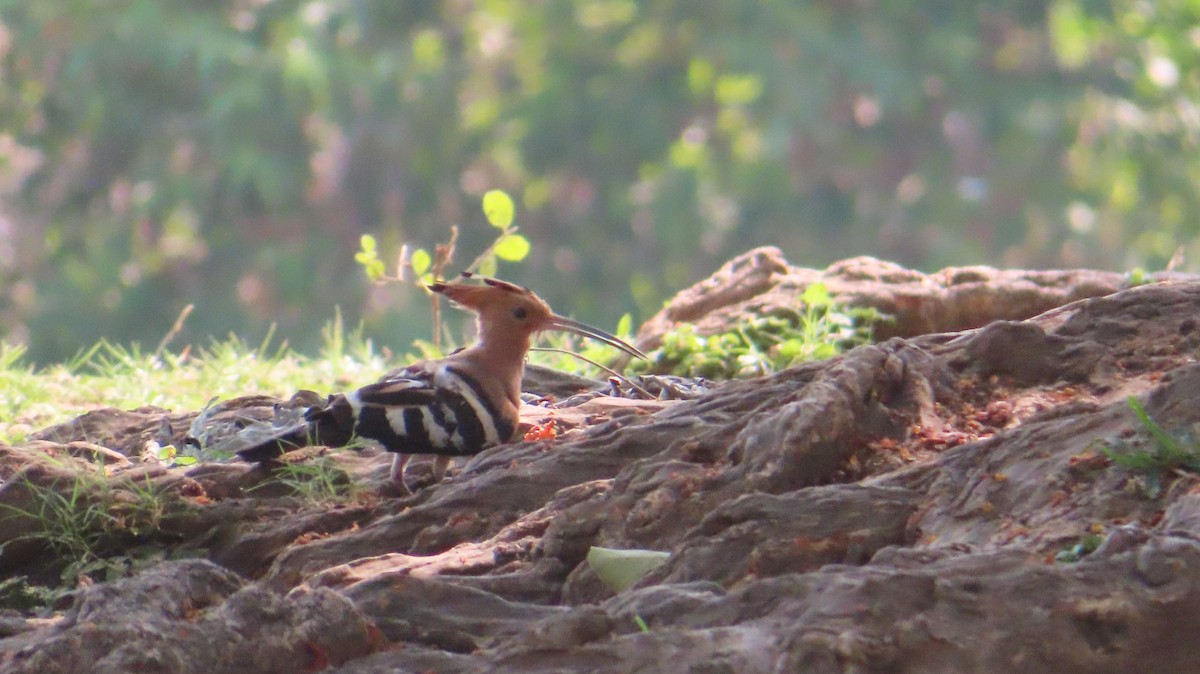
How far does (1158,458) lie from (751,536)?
79 centimetres

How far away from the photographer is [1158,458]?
9.74ft

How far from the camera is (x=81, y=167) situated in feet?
62.8

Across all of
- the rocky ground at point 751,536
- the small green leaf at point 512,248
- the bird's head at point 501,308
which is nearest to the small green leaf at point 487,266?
the small green leaf at point 512,248

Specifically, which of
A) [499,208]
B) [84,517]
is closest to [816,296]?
[499,208]

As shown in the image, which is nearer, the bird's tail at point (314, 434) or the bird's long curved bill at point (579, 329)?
the bird's tail at point (314, 434)

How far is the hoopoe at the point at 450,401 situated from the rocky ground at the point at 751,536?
0.11 metres

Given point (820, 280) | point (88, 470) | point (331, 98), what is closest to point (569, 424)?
point (88, 470)

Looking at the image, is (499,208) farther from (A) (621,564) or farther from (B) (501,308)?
(A) (621,564)

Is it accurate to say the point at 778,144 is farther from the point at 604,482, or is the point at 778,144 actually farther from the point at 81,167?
the point at 604,482

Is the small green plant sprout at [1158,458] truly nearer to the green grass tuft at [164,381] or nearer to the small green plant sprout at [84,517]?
the small green plant sprout at [84,517]

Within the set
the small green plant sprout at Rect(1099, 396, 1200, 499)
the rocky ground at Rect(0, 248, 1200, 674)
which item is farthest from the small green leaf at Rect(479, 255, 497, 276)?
the small green plant sprout at Rect(1099, 396, 1200, 499)

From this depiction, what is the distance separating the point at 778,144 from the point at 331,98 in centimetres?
546

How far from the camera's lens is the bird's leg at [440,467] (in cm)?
414

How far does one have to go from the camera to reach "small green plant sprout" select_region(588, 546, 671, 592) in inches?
123
